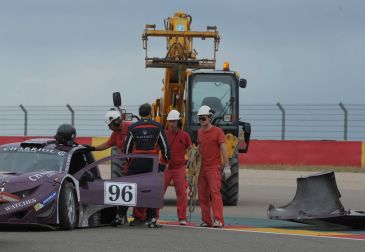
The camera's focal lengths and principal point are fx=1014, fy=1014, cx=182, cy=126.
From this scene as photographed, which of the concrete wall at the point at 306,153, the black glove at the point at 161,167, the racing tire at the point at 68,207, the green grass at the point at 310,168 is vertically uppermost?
the black glove at the point at 161,167

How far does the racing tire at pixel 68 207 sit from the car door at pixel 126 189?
1.41ft

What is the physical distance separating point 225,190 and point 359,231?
218 inches

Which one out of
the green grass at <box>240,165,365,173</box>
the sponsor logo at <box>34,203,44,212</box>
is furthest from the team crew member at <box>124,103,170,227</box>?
the green grass at <box>240,165,365,173</box>

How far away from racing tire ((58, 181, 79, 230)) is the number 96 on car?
0.60 metres

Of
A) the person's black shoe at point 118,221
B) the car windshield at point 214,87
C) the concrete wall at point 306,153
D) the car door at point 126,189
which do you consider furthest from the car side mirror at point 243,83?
the concrete wall at point 306,153

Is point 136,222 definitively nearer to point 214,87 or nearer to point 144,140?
point 144,140

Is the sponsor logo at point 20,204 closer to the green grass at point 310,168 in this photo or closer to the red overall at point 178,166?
the red overall at point 178,166

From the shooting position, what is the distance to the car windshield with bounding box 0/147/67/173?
13.5 m

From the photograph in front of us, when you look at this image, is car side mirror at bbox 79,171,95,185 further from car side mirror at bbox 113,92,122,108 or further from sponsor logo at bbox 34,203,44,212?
car side mirror at bbox 113,92,122,108

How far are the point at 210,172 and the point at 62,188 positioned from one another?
104 inches

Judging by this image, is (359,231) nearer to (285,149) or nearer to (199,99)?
(199,99)

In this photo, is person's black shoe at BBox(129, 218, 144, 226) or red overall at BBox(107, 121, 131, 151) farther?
red overall at BBox(107, 121, 131, 151)

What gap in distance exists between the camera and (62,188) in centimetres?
1291

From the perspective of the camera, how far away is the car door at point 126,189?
13852mm
